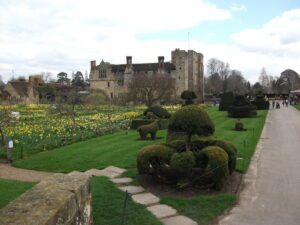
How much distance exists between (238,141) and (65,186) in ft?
39.3

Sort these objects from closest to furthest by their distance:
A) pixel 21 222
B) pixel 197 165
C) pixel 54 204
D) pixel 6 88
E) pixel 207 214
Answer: pixel 21 222 → pixel 54 204 → pixel 207 214 → pixel 197 165 → pixel 6 88

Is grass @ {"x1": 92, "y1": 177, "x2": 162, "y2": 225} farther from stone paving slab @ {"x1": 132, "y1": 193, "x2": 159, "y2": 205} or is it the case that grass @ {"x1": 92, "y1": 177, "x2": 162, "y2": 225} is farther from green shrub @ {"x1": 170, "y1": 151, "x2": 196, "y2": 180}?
green shrub @ {"x1": 170, "y1": 151, "x2": 196, "y2": 180}

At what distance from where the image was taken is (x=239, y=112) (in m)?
27.4

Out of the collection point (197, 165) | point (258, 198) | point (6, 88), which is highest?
point (6, 88)

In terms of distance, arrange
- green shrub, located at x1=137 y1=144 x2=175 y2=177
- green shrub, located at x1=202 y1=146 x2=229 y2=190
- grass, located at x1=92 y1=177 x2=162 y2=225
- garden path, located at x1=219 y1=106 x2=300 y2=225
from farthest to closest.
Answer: green shrub, located at x1=137 y1=144 x2=175 y2=177
green shrub, located at x1=202 y1=146 x2=229 y2=190
garden path, located at x1=219 y1=106 x2=300 y2=225
grass, located at x1=92 y1=177 x2=162 y2=225

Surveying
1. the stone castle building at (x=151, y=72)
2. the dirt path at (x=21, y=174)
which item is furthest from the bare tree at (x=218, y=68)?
the dirt path at (x=21, y=174)

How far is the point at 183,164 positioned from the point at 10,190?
4581 millimetres

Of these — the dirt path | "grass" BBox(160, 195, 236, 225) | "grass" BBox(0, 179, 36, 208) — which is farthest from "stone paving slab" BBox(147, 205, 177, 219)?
the dirt path

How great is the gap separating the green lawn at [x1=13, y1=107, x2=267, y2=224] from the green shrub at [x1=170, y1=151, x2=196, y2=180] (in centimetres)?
83

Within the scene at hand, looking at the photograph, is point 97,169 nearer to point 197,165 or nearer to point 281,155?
point 197,165

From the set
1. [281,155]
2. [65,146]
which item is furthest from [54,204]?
[65,146]

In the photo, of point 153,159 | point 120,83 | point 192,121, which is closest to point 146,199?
point 153,159

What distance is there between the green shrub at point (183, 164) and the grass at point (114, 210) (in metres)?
1.51

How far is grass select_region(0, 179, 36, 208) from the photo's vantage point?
671 cm
